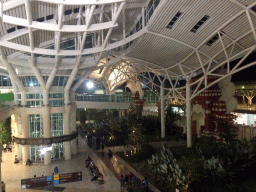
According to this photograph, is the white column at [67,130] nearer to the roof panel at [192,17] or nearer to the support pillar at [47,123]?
the support pillar at [47,123]

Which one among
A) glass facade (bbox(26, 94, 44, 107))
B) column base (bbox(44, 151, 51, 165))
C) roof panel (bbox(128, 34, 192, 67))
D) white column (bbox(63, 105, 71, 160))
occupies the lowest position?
column base (bbox(44, 151, 51, 165))

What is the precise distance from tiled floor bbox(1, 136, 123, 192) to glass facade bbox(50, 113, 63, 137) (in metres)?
3.29

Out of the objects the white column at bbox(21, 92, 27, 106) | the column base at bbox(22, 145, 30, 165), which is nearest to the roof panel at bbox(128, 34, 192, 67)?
the white column at bbox(21, 92, 27, 106)

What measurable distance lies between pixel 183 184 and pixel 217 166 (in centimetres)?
313

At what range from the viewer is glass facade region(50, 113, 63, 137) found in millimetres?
27297

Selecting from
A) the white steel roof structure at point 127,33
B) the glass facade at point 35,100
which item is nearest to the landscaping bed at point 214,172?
the white steel roof structure at point 127,33

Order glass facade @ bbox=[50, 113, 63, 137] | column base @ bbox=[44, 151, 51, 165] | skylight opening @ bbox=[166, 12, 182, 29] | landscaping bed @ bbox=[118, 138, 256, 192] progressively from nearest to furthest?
landscaping bed @ bbox=[118, 138, 256, 192] < skylight opening @ bbox=[166, 12, 182, 29] < column base @ bbox=[44, 151, 51, 165] < glass facade @ bbox=[50, 113, 63, 137]

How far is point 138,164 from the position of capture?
2389cm

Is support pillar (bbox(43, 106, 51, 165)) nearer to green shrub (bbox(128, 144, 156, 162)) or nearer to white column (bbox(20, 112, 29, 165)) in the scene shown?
white column (bbox(20, 112, 29, 165))

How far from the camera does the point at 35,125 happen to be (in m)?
26.9

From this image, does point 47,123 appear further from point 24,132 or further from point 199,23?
point 199,23

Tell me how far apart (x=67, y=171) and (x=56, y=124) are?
6437 millimetres

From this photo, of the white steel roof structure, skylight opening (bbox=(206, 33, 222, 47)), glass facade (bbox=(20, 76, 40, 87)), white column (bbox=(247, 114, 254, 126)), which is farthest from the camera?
white column (bbox=(247, 114, 254, 126))

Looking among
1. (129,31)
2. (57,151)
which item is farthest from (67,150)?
(129,31)
